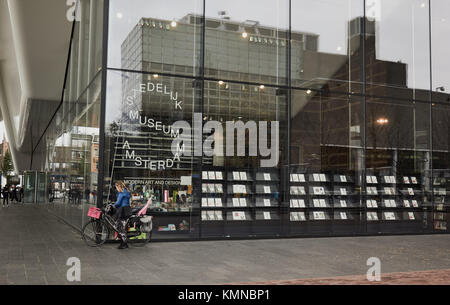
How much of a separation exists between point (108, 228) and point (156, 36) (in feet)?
16.0

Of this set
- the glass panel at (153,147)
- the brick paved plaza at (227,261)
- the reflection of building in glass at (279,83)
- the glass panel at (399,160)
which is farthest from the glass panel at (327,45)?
the brick paved plaza at (227,261)

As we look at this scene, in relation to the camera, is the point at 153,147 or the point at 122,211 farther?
the point at 153,147

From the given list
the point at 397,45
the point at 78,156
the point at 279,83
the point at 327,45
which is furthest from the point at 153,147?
the point at 397,45

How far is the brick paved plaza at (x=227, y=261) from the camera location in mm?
6641

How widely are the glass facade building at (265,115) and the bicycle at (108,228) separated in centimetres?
67

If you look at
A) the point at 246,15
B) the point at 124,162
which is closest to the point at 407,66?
the point at 246,15

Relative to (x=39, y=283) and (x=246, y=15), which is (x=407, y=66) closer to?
(x=246, y=15)

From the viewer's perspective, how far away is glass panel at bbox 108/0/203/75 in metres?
11.0

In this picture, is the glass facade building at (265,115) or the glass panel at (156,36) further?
the glass facade building at (265,115)

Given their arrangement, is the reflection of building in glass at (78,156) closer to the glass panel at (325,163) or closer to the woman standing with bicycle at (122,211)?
the woman standing with bicycle at (122,211)

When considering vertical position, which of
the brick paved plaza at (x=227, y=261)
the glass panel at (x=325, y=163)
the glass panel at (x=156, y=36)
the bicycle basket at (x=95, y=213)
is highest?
the glass panel at (x=156, y=36)

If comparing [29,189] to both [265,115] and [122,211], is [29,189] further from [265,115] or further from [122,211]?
[122,211]

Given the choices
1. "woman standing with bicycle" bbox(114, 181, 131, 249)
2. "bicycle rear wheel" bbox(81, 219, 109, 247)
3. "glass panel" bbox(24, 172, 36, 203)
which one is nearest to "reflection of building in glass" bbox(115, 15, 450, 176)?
"woman standing with bicycle" bbox(114, 181, 131, 249)

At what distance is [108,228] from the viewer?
991 centimetres
